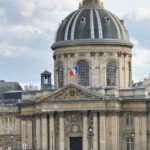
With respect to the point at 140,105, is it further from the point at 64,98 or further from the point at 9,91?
the point at 9,91

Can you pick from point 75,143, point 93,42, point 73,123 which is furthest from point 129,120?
point 93,42

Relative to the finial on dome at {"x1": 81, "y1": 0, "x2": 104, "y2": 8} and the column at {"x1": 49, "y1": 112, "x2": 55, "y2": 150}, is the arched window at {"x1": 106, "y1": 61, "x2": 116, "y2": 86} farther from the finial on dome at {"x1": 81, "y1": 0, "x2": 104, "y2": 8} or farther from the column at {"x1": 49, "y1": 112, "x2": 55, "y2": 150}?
the column at {"x1": 49, "y1": 112, "x2": 55, "y2": 150}

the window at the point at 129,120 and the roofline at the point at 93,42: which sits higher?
the roofline at the point at 93,42

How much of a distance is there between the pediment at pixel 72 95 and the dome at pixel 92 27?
1087cm

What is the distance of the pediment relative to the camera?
132m

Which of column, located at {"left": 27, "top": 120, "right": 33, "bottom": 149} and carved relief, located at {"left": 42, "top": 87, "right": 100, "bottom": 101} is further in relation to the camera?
column, located at {"left": 27, "top": 120, "right": 33, "bottom": 149}

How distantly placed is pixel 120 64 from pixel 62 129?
1555 centimetres

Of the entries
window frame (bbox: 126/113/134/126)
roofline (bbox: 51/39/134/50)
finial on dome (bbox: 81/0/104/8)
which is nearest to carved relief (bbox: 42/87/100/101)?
window frame (bbox: 126/113/134/126)

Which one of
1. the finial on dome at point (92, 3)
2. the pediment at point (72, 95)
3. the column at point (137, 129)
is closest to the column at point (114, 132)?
the column at point (137, 129)

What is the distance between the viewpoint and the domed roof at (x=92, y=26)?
141500mm

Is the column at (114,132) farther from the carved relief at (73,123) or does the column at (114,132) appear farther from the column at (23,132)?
the column at (23,132)

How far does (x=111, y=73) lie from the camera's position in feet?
467

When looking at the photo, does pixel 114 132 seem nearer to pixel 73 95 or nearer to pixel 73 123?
pixel 73 123

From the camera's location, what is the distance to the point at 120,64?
142m
